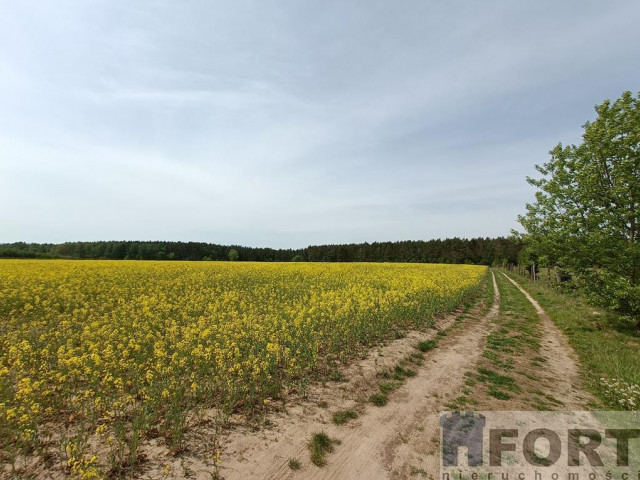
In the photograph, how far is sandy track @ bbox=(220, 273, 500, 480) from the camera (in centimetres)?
397

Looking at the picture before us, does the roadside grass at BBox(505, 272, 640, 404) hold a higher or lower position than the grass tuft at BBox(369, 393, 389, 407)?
higher

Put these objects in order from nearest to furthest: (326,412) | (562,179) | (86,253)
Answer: (326,412), (562,179), (86,253)

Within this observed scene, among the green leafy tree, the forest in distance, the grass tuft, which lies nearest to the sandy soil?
the grass tuft

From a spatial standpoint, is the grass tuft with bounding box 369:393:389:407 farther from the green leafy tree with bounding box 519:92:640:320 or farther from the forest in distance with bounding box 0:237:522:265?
the forest in distance with bounding box 0:237:522:265

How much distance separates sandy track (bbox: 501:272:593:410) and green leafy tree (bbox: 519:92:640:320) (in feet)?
7.87

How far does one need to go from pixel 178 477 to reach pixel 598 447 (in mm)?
6640

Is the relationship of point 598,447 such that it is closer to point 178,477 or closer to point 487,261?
point 178,477

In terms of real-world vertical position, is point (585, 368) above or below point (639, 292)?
below

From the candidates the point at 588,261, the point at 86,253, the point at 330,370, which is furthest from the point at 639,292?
the point at 86,253

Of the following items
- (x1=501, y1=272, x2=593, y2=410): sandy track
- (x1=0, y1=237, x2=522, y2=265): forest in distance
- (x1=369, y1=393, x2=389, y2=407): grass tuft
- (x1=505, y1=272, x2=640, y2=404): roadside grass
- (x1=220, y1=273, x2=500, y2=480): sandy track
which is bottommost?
(x1=501, y1=272, x2=593, y2=410): sandy track

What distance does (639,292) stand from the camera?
982 centimetres

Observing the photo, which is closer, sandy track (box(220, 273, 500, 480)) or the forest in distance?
sandy track (box(220, 273, 500, 480))

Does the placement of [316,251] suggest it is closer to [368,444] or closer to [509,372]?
[509,372]

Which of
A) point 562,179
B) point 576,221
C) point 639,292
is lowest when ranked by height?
point 639,292
